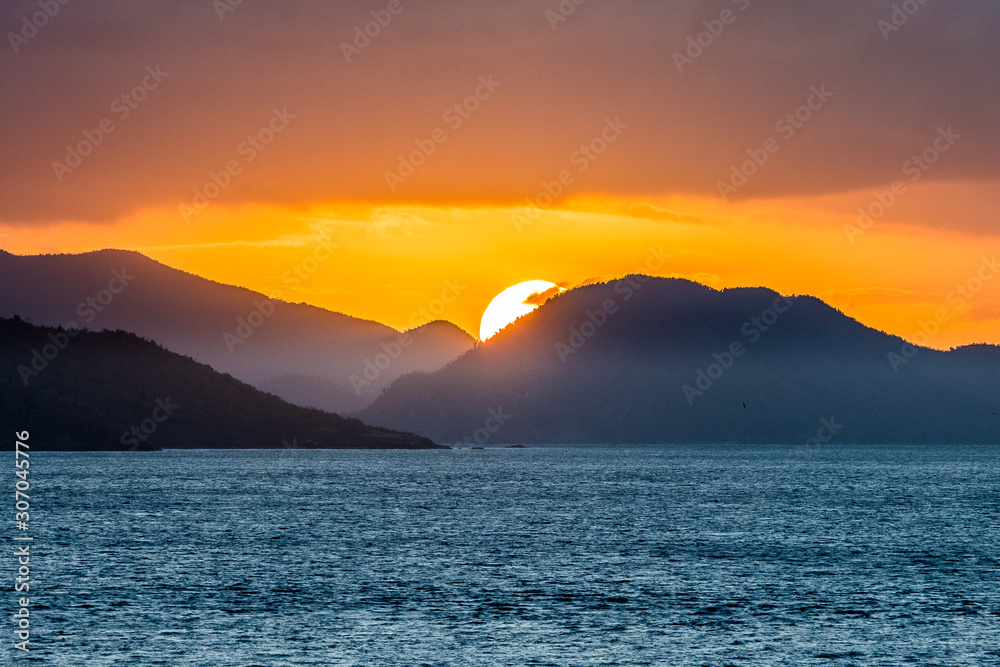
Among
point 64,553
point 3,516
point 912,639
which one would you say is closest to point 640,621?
point 912,639

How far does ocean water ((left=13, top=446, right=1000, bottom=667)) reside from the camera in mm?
55250

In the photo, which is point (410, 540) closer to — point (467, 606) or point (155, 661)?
point (467, 606)

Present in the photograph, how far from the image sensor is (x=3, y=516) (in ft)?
412

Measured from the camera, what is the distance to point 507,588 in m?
73.5

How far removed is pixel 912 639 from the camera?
5816 cm

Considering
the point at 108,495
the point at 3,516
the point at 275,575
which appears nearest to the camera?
the point at 275,575

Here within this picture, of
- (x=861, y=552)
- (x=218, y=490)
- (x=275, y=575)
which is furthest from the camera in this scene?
(x=218, y=490)

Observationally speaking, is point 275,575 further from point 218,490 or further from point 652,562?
point 218,490

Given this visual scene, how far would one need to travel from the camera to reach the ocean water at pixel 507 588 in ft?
181

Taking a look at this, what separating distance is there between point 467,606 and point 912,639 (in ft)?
77.9

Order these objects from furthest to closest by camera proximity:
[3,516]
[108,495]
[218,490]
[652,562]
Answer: [218,490] < [108,495] < [3,516] < [652,562]

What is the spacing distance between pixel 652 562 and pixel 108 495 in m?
104

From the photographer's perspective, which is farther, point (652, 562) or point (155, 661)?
point (652, 562)

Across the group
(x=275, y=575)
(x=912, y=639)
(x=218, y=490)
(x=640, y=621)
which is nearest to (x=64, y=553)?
(x=275, y=575)
